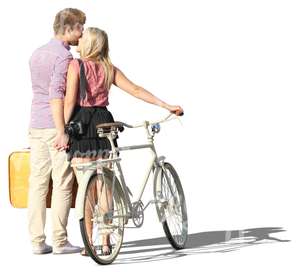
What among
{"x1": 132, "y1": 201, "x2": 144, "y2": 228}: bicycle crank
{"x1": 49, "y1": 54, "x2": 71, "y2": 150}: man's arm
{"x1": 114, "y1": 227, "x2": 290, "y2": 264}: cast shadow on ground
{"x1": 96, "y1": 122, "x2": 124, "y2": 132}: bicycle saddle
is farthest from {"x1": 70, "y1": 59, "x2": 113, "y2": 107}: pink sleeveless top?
{"x1": 114, "y1": 227, "x2": 290, "y2": 264}: cast shadow on ground

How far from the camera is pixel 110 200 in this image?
1180 centimetres

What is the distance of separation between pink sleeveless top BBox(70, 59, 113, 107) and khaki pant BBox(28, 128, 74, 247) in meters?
0.54

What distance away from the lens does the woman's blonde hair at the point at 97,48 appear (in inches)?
466

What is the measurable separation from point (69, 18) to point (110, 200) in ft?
5.83

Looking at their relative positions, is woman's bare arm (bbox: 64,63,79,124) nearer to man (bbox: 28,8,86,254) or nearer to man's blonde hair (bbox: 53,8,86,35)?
man (bbox: 28,8,86,254)

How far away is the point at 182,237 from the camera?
1266 cm

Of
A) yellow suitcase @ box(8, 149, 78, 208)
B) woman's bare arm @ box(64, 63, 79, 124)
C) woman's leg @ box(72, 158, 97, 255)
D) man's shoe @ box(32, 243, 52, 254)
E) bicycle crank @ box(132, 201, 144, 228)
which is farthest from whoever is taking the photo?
yellow suitcase @ box(8, 149, 78, 208)

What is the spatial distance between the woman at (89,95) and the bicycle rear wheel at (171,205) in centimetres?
74

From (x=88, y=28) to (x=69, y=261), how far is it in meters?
2.15

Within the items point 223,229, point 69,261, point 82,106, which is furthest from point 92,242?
point 223,229

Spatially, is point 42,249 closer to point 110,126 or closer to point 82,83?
point 110,126

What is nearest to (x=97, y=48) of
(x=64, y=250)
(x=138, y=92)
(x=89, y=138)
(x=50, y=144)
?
(x=138, y=92)

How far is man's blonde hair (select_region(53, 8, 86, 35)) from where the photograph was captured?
12172 mm

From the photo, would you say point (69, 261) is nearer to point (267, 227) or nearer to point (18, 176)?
point (18, 176)
